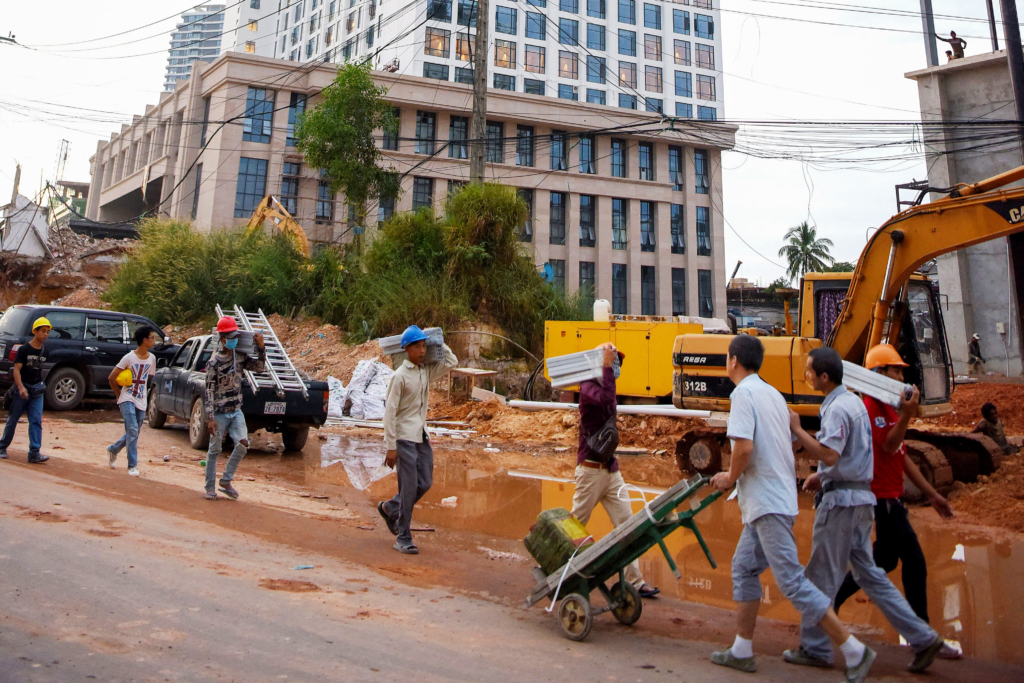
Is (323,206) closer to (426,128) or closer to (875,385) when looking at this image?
(426,128)

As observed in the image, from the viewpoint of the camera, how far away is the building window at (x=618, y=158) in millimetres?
49469

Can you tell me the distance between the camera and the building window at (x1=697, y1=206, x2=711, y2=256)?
5156 centimetres

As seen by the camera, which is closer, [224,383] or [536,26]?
[224,383]

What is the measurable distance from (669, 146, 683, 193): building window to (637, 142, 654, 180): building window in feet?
5.02

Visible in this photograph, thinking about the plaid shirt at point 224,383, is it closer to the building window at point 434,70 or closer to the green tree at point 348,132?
the green tree at point 348,132

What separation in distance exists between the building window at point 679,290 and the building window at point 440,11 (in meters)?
24.9

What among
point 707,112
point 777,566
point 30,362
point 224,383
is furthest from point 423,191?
point 777,566

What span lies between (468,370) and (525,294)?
464 cm

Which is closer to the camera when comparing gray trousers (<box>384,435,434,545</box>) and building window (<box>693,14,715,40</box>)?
gray trousers (<box>384,435,434,545</box>)

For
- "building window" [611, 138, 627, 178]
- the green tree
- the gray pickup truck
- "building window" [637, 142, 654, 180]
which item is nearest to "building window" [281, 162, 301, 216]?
the green tree

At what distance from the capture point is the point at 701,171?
5231cm

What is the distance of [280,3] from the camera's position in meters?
73.1

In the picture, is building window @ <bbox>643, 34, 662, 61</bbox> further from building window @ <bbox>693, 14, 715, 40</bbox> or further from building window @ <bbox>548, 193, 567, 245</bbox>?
building window @ <bbox>548, 193, 567, 245</bbox>

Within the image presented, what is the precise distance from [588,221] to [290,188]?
19454mm
